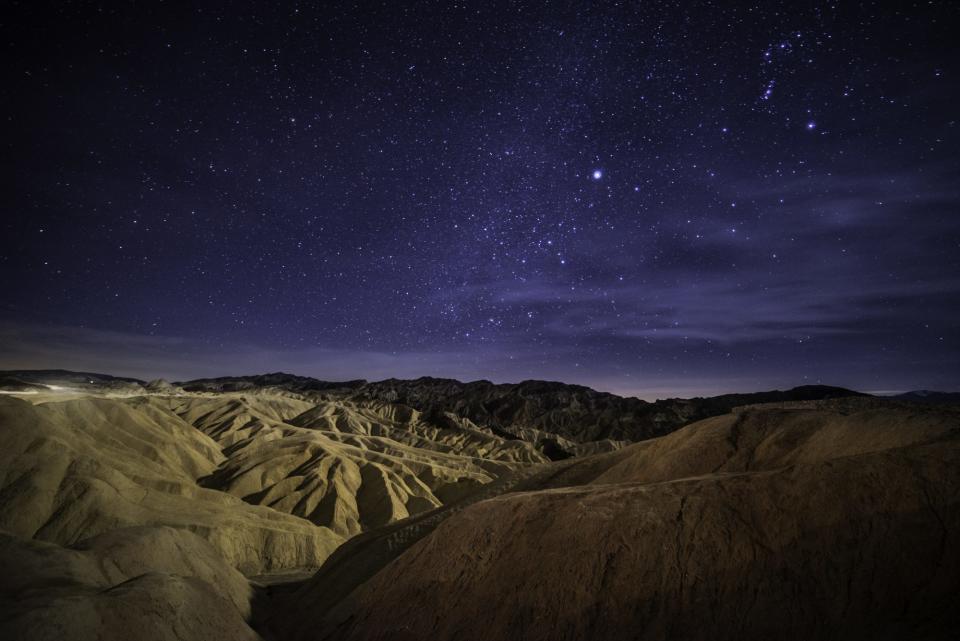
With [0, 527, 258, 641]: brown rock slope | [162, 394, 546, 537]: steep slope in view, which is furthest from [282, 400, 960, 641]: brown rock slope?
[162, 394, 546, 537]: steep slope

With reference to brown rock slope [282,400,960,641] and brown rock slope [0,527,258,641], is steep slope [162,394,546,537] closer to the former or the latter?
brown rock slope [0,527,258,641]

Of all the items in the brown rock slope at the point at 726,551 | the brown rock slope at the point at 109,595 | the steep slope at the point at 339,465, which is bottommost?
the steep slope at the point at 339,465

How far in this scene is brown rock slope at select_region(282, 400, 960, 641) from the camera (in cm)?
716

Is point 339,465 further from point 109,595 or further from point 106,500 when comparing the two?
point 109,595

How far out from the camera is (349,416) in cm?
10088

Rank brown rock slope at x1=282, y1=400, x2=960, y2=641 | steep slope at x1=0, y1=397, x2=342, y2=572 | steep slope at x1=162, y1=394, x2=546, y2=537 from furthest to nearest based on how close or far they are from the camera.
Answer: steep slope at x1=162, y1=394, x2=546, y2=537, steep slope at x1=0, y1=397, x2=342, y2=572, brown rock slope at x1=282, y1=400, x2=960, y2=641

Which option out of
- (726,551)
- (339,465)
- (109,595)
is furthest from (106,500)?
(726,551)

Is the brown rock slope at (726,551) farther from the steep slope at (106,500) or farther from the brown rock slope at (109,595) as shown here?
the steep slope at (106,500)

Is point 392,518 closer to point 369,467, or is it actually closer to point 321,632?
point 369,467

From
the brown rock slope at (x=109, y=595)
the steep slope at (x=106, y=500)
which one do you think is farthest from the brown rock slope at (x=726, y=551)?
the steep slope at (x=106, y=500)

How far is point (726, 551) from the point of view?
8.70 metres

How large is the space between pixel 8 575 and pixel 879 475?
19.4m

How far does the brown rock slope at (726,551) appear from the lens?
7164 mm

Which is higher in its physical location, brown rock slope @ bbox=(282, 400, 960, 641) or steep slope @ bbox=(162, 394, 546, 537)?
brown rock slope @ bbox=(282, 400, 960, 641)
